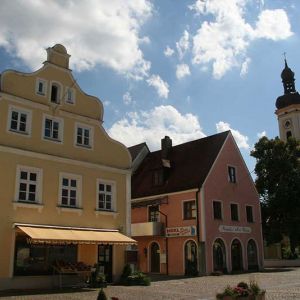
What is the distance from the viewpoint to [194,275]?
3184cm

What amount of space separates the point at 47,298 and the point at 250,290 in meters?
8.27

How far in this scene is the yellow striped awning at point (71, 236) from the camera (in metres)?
19.7

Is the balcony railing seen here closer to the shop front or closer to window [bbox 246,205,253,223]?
window [bbox 246,205,253,223]

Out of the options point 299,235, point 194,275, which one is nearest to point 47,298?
point 194,275

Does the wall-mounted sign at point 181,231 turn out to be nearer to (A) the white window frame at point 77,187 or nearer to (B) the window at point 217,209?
(B) the window at point 217,209

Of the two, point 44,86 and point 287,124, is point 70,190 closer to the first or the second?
point 44,86

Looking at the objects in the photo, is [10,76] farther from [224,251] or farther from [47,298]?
[224,251]

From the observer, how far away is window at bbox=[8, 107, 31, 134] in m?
→ 21.5

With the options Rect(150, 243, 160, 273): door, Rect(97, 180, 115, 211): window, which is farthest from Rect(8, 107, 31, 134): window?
Rect(150, 243, 160, 273): door

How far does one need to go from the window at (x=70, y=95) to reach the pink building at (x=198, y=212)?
13085 mm

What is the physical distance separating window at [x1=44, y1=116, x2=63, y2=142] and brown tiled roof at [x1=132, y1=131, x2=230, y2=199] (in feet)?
44.2

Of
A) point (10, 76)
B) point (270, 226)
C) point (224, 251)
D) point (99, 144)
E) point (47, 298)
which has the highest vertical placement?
point (10, 76)

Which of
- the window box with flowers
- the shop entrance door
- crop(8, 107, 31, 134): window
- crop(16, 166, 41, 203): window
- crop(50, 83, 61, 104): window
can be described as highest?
crop(50, 83, 61, 104): window

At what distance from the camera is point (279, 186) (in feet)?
139
